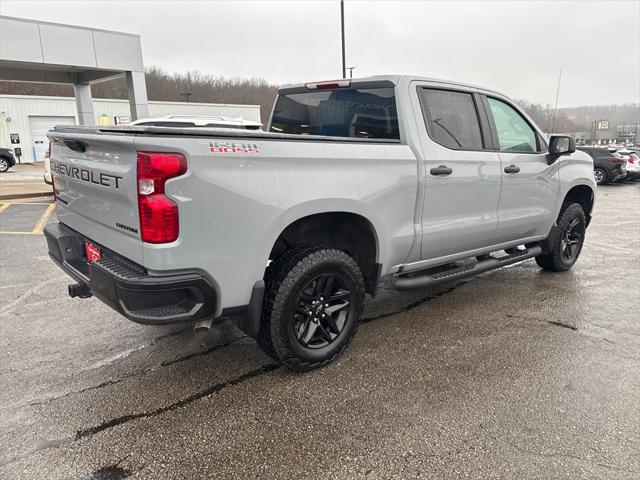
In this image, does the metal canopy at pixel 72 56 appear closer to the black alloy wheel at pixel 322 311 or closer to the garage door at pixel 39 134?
the garage door at pixel 39 134

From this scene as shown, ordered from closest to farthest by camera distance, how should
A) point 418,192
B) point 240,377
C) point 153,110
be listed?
point 240,377 → point 418,192 → point 153,110

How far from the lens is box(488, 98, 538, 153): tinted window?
4.34 metres

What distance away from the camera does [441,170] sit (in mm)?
3602

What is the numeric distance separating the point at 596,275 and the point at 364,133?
369 cm

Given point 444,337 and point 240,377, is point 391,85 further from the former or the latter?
point 240,377

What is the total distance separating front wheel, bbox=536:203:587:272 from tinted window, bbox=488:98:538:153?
3.46ft

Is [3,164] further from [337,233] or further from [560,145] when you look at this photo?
[560,145]

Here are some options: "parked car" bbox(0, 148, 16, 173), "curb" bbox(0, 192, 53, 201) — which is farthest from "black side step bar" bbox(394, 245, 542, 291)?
"parked car" bbox(0, 148, 16, 173)

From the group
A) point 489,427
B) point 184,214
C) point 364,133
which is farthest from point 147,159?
point 489,427

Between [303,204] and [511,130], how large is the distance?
272cm

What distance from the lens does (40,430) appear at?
2.56m

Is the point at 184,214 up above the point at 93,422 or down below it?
above

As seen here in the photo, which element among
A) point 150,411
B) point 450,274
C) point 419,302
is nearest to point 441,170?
point 450,274

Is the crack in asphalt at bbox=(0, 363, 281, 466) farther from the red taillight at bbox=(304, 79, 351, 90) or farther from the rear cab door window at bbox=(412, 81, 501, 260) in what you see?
the red taillight at bbox=(304, 79, 351, 90)
